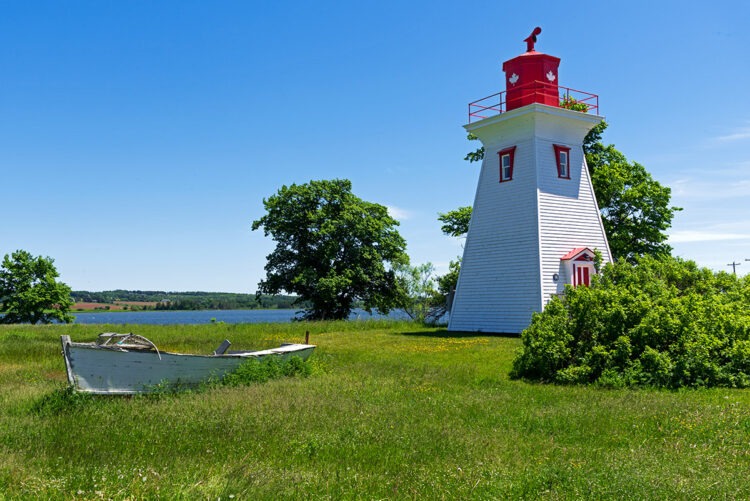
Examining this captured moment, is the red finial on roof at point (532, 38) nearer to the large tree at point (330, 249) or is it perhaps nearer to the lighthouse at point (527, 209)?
the lighthouse at point (527, 209)

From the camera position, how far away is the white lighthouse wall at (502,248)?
28531 mm

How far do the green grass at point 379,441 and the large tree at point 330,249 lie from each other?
30.9 m

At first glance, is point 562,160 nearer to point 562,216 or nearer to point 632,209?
point 562,216

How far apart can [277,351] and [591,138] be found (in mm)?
28213

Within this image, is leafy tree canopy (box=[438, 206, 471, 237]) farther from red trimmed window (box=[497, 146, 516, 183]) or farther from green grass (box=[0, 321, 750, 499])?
green grass (box=[0, 321, 750, 499])

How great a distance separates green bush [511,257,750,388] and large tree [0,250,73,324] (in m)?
51.0

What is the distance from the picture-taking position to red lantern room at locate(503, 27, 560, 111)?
29797mm

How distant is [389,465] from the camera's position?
8258mm

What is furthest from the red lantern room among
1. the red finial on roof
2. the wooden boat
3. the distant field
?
the distant field

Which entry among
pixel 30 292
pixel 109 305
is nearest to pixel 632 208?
pixel 30 292

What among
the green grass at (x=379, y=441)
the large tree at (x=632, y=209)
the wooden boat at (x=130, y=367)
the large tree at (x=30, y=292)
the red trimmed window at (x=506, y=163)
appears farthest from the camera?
the large tree at (x=30, y=292)

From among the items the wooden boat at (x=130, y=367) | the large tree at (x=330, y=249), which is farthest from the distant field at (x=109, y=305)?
the wooden boat at (x=130, y=367)

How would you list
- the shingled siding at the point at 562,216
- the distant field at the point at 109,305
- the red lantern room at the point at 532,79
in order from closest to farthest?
the shingled siding at the point at 562,216, the red lantern room at the point at 532,79, the distant field at the point at 109,305

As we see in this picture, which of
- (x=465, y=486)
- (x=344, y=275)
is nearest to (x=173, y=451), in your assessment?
(x=465, y=486)
